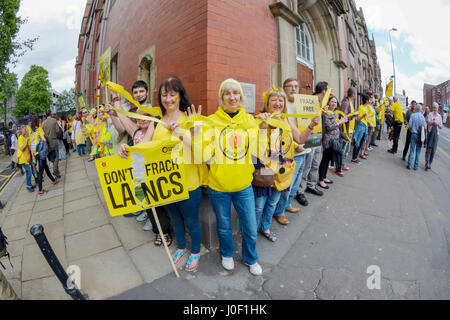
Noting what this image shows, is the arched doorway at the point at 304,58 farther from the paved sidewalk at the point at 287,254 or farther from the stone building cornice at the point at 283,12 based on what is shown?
the paved sidewalk at the point at 287,254

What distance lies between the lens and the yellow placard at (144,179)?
2.20 m

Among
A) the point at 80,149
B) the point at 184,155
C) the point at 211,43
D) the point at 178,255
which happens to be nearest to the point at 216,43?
the point at 211,43

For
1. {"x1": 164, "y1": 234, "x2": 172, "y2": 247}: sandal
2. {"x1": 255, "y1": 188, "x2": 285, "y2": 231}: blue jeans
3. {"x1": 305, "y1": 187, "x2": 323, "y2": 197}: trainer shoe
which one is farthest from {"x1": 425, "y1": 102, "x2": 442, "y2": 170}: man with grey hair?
{"x1": 164, "y1": 234, "x2": 172, "y2": 247}: sandal

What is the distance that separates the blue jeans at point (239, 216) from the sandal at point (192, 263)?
1.20 ft

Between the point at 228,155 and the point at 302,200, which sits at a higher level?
the point at 228,155

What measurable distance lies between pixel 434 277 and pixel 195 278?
2.69m

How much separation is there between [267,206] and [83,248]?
108 inches

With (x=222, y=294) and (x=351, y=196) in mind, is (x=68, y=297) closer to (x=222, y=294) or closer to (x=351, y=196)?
(x=222, y=294)

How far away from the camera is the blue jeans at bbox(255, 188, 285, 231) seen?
2664 millimetres

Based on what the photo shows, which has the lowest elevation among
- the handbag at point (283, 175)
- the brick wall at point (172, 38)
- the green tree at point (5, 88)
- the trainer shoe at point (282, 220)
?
the trainer shoe at point (282, 220)

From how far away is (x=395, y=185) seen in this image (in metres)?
4.91

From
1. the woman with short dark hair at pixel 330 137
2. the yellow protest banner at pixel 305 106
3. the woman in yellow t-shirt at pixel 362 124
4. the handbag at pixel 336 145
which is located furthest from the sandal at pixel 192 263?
the woman in yellow t-shirt at pixel 362 124

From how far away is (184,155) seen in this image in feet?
7.31

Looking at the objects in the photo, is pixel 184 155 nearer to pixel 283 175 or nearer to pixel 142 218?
pixel 283 175
